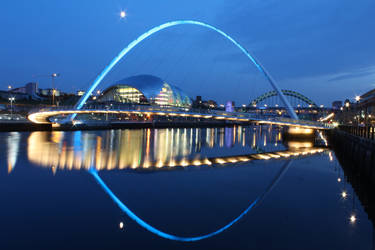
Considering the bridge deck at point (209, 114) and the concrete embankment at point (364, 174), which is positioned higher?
the bridge deck at point (209, 114)

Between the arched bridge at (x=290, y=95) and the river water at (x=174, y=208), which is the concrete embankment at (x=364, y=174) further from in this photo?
the arched bridge at (x=290, y=95)

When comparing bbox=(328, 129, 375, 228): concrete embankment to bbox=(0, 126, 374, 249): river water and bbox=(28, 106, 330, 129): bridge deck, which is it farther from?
bbox=(28, 106, 330, 129): bridge deck

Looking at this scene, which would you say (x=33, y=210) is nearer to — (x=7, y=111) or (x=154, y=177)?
(x=154, y=177)

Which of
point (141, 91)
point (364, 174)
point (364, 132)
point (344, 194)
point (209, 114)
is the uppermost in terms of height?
point (141, 91)

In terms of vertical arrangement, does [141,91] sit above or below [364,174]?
above

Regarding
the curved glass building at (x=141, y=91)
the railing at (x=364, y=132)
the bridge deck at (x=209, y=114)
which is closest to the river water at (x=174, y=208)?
the railing at (x=364, y=132)

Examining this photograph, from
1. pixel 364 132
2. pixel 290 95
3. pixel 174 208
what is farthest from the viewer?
pixel 290 95

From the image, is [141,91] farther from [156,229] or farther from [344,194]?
[156,229]

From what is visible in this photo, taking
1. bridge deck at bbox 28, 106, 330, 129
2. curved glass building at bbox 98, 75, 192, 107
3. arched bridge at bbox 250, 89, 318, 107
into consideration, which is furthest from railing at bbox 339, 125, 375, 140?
arched bridge at bbox 250, 89, 318, 107

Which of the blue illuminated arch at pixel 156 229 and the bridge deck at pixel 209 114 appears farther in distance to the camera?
the bridge deck at pixel 209 114

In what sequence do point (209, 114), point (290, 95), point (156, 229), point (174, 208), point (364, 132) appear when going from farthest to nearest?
point (290, 95)
point (209, 114)
point (364, 132)
point (174, 208)
point (156, 229)

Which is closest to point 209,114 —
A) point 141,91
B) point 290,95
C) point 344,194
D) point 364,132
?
point 364,132

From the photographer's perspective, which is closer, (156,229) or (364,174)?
(156,229)

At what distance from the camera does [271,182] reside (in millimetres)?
15273
